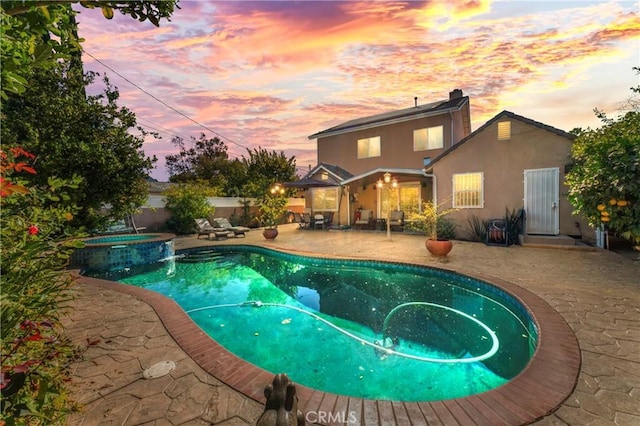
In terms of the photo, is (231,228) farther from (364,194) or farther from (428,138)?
(428,138)

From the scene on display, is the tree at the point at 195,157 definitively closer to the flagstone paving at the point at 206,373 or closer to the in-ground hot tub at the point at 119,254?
the in-ground hot tub at the point at 119,254

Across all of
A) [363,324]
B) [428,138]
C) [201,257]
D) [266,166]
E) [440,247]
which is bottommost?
[363,324]

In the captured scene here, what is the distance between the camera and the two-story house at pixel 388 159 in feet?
50.4

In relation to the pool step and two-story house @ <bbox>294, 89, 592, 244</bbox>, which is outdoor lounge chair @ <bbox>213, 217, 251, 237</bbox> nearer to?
the pool step

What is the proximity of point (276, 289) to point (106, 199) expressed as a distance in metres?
6.10

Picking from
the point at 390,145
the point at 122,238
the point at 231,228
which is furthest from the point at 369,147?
the point at 122,238

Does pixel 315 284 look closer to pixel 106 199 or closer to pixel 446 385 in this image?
pixel 446 385

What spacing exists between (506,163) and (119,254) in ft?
49.1

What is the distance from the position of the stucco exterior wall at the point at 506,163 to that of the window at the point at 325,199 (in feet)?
23.0

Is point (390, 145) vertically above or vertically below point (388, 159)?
above

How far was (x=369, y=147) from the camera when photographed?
62.2 ft

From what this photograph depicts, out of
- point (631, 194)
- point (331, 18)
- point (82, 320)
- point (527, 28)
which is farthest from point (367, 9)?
point (82, 320)

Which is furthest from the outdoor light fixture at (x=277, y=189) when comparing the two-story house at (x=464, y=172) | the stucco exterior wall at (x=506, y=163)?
the stucco exterior wall at (x=506, y=163)

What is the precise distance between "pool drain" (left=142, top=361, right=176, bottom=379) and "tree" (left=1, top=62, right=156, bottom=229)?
6.15m
